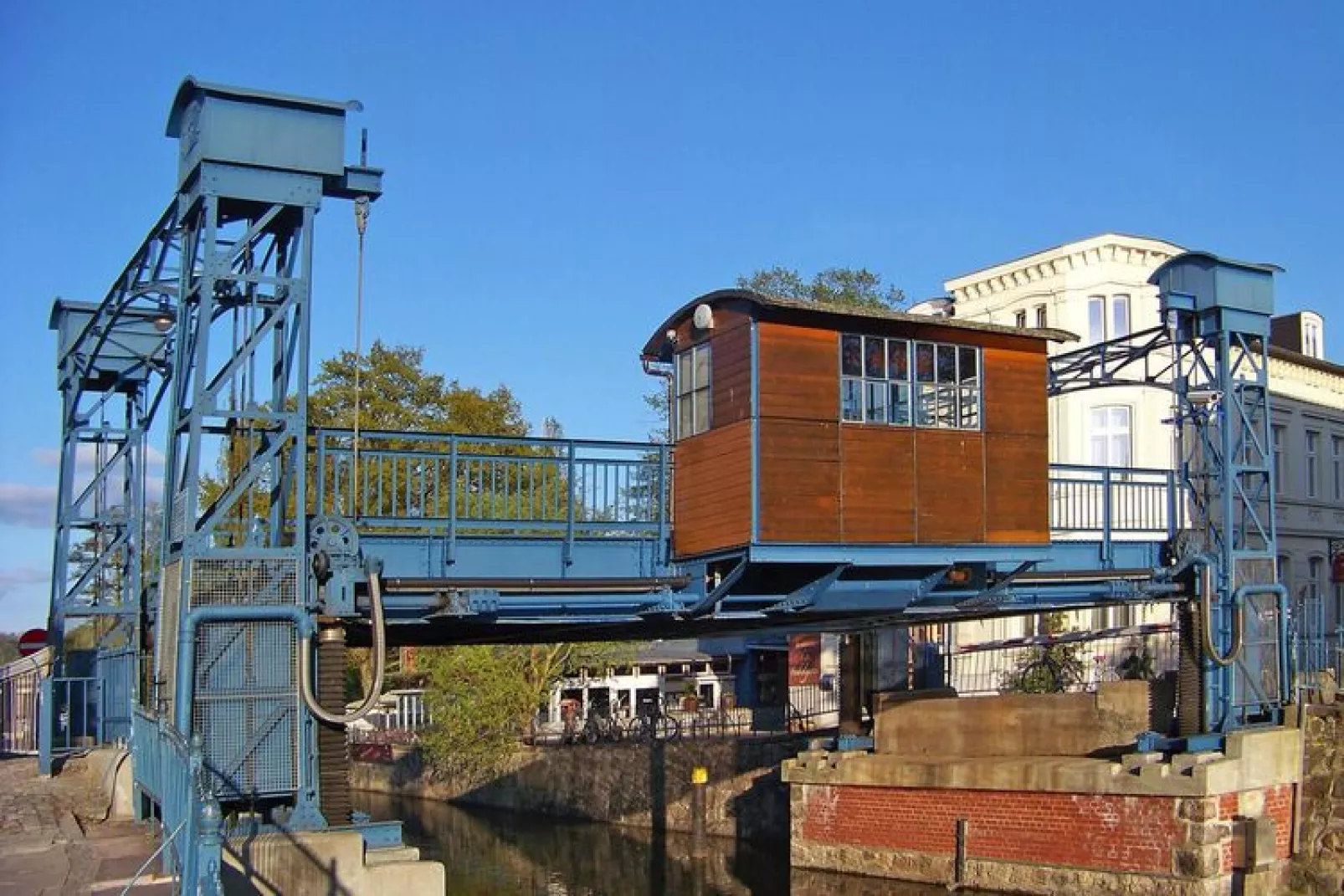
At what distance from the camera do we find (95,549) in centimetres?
3191

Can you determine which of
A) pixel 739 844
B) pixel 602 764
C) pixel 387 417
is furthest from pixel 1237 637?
pixel 387 417

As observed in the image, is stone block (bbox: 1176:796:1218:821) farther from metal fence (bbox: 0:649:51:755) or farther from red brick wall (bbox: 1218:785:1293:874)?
metal fence (bbox: 0:649:51:755)

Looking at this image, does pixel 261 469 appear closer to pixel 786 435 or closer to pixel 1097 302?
pixel 786 435

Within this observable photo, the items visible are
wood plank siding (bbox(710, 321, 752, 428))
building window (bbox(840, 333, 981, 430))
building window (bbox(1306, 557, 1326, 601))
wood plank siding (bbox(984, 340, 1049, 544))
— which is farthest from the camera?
building window (bbox(1306, 557, 1326, 601))

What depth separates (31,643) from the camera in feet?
103

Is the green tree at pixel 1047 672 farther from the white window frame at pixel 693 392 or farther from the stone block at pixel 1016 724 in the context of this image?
the white window frame at pixel 693 392

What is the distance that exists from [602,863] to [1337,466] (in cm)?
2449

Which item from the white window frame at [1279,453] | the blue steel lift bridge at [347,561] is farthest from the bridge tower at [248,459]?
the white window frame at [1279,453]

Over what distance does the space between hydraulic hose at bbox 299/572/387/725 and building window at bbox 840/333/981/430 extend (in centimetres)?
742

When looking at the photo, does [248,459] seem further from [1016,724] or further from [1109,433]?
[1109,433]

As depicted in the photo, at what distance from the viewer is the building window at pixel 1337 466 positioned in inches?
1682

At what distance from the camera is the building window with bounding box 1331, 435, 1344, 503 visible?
42719mm

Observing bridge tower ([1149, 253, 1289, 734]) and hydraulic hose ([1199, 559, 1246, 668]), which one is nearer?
hydraulic hose ([1199, 559, 1246, 668])

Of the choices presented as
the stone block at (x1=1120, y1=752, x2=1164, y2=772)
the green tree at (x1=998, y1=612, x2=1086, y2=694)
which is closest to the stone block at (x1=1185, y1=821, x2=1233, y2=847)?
the stone block at (x1=1120, y1=752, x2=1164, y2=772)
